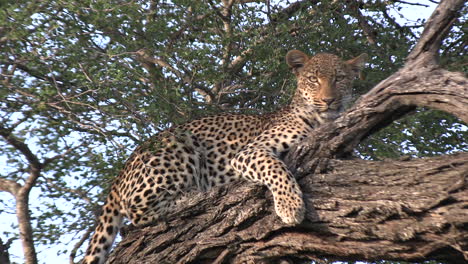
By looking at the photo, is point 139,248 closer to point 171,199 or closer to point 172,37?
point 171,199

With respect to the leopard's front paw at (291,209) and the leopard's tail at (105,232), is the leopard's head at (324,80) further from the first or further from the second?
the leopard's tail at (105,232)

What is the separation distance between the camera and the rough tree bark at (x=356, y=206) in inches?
191

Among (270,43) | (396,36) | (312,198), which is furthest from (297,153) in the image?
(396,36)

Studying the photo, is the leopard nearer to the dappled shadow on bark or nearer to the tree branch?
the dappled shadow on bark

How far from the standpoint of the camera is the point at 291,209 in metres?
5.49

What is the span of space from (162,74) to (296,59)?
6.09 feet

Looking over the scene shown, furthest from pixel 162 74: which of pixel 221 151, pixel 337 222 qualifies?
pixel 337 222

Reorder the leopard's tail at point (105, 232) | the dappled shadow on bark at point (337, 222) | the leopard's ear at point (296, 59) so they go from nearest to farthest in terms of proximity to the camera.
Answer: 1. the dappled shadow on bark at point (337, 222)
2. the leopard's tail at point (105, 232)
3. the leopard's ear at point (296, 59)

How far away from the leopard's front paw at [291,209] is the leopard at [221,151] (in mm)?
357

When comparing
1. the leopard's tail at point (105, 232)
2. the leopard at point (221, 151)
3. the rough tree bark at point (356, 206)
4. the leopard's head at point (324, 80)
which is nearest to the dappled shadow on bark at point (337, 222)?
the rough tree bark at point (356, 206)

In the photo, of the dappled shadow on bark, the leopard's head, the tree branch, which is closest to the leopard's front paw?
the dappled shadow on bark

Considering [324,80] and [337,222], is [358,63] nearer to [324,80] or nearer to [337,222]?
[324,80]

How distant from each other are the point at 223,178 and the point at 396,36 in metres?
3.87

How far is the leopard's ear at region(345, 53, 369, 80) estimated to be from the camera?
26.7 ft
